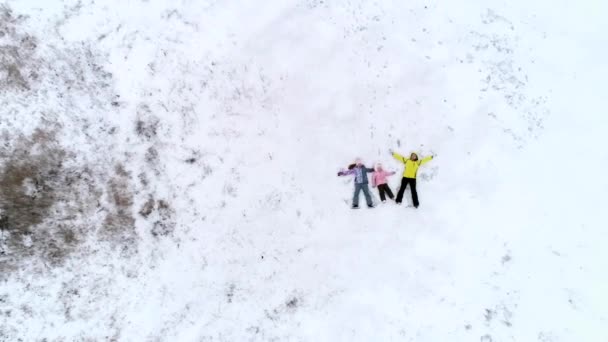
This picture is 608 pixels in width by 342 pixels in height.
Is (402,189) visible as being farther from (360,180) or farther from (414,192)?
(360,180)

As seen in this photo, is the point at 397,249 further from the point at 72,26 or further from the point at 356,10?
the point at 72,26

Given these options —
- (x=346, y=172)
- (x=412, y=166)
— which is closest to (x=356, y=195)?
(x=346, y=172)

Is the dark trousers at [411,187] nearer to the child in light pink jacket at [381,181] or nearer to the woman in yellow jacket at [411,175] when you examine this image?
the woman in yellow jacket at [411,175]

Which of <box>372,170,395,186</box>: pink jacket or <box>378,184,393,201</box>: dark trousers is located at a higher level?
<box>372,170,395,186</box>: pink jacket

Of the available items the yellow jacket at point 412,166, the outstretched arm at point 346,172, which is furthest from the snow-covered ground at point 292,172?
the yellow jacket at point 412,166

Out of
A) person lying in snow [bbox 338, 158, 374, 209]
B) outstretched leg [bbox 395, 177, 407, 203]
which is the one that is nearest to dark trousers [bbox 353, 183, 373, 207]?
person lying in snow [bbox 338, 158, 374, 209]

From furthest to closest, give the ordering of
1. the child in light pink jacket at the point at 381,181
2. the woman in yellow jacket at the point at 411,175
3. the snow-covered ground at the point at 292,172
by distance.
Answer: the child in light pink jacket at the point at 381,181 → the woman in yellow jacket at the point at 411,175 → the snow-covered ground at the point at 292,172

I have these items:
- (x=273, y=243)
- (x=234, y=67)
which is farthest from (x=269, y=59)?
(x=273, y=243)

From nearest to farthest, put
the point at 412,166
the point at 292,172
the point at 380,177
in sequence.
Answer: the point at 412,166 → the point at 380,177 → the point at 292,172

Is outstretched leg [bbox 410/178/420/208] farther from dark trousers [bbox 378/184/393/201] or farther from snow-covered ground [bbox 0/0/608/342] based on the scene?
dark trousers [bbox 378/184/393/201]
